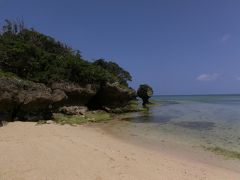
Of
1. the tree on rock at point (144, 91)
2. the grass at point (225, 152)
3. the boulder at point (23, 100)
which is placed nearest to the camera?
the grass at point (225, 152)

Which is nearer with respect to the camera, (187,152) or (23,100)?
(187,152)

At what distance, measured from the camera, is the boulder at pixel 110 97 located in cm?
3266

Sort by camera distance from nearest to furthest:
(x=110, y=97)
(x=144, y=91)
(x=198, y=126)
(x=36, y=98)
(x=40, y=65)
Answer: (x=36, y=98), (x=198, y=126), (x=40, y=65), (x=110, y=97), (x=144, y=91)

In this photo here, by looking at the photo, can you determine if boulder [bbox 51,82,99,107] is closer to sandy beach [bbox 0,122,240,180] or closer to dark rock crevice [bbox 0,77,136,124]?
dark rock crevice [bbox 0,77,136,124]

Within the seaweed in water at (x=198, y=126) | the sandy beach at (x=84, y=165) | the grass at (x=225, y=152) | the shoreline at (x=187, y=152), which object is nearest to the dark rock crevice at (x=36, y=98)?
the sandy beach at (x=84, y=165)

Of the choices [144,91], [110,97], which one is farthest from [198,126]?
[144,91]

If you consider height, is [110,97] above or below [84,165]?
above

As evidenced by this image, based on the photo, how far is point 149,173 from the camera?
787 centimetres

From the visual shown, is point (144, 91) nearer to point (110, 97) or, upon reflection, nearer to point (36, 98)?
point (110, 97)

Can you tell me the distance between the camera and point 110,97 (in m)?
33.8

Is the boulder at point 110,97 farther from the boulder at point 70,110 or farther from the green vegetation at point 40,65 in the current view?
the boulder at point 70,110

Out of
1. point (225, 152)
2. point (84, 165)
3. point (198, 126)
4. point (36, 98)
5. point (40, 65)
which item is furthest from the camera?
point (40, 65)

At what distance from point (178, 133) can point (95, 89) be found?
14.9 meters

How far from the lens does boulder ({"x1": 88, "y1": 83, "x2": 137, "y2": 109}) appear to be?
107 feet
